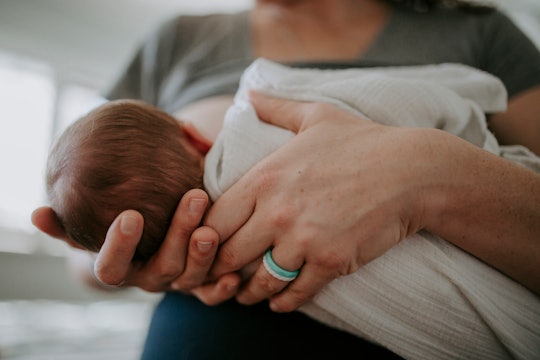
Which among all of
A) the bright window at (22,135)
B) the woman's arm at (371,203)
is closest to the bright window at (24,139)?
the bright window at (22,135)

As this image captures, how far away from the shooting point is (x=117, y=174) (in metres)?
0.48

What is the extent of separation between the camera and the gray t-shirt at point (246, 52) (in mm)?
742

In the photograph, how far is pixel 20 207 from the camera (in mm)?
2309

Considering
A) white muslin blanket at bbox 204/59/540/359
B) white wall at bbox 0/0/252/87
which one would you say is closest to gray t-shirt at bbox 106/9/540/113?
white muslin blanket at bbox 204/59/540/359

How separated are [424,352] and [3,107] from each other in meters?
3.02

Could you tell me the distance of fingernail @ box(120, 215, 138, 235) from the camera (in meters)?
0.42

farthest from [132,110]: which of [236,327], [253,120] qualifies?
[236,327]

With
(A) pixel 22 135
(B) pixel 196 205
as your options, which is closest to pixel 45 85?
(A) pixel 22 135

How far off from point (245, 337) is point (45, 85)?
2.92 metres

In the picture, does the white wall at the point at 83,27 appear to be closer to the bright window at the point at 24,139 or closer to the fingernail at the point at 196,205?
the bright window at the point at 24,139

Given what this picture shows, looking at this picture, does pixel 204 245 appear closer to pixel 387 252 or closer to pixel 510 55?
pixel 387 252

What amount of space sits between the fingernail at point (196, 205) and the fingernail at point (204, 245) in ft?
0.14

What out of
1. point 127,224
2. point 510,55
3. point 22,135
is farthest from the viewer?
point 22,135

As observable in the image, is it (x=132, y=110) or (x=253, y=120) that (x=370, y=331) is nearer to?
(x=253, y=120)
